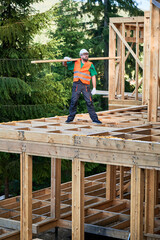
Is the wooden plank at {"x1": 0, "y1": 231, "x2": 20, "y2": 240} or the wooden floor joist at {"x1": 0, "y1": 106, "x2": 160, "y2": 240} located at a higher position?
the wooden floor joist at {"x1": 0, "y1": 106, "x2": 160, "y2": 240}

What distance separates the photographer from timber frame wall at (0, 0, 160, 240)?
757cm

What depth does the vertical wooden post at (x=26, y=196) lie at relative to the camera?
8547 mm

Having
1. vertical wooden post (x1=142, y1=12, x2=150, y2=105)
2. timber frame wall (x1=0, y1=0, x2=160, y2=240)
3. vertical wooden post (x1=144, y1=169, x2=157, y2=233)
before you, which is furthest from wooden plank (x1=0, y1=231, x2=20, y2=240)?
vertical wooden post (x1=142, y1=12, x2=150, y2=105)

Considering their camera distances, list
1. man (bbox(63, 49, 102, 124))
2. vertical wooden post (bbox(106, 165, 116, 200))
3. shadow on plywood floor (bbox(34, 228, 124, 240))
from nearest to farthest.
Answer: man (bbox(63, 49, 102, 124)), shadow on plywood floor (bbox(34, 228, 124, 240)), vertical wooden post (bbox(106, 165, 116, 200))

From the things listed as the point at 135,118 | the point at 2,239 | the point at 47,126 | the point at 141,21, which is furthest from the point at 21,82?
the point at 2,239

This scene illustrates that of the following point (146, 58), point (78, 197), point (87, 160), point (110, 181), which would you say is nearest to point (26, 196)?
point (78, 197)

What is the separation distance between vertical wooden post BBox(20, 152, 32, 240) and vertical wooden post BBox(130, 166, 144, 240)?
204 centimetres

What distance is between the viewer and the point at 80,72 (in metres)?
9.77

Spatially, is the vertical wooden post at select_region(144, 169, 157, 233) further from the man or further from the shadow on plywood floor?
the shadow on plywood floor

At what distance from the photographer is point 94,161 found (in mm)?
7863

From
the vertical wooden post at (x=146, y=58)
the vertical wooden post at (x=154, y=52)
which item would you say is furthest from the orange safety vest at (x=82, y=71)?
the vertical wooden post at (x=146, y=58)

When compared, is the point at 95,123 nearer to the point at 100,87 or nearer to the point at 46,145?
the point at 46,145

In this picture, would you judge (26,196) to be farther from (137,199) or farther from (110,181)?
(110,181)

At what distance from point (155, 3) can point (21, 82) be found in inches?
376
